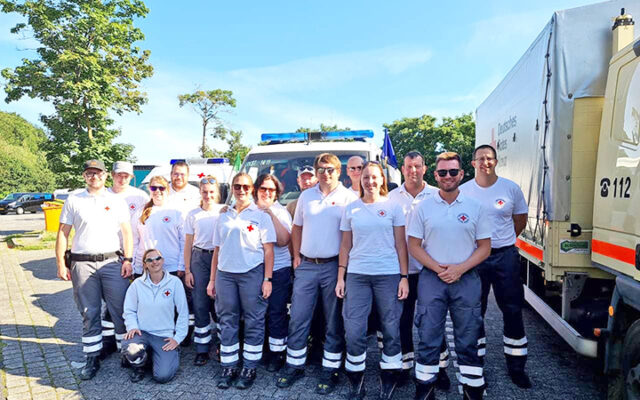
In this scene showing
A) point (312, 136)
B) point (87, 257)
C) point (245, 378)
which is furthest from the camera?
point (312, 136)

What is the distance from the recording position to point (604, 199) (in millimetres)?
3205

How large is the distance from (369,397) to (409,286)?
1.00m

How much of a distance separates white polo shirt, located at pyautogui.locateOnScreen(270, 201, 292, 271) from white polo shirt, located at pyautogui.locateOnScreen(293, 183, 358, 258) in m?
0.36

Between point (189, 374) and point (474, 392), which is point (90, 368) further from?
point (474, 392)

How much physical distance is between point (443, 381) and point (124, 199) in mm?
3802

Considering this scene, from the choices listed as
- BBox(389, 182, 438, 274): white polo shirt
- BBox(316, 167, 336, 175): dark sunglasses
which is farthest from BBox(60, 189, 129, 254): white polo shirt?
BBox(389, 182, 438, 274): white polo shirt

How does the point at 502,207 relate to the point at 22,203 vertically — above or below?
above

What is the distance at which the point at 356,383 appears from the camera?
3.67 metres

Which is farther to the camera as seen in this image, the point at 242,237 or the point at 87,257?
the point at 87,257

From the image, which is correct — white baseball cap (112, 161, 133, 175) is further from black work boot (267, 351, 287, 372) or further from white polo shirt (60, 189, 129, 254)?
black work boot (267, 351, 287, 372)

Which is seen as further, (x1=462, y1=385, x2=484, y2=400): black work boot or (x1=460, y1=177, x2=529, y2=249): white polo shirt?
(x1=460, y1=177, x2=529, y2=249): white polo shirt

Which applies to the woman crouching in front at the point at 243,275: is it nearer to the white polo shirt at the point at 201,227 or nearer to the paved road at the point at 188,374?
the paved road at the point at 188,374

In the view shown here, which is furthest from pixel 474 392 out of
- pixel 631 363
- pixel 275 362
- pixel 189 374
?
pixel 189 374

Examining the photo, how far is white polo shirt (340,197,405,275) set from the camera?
11.5 ft
